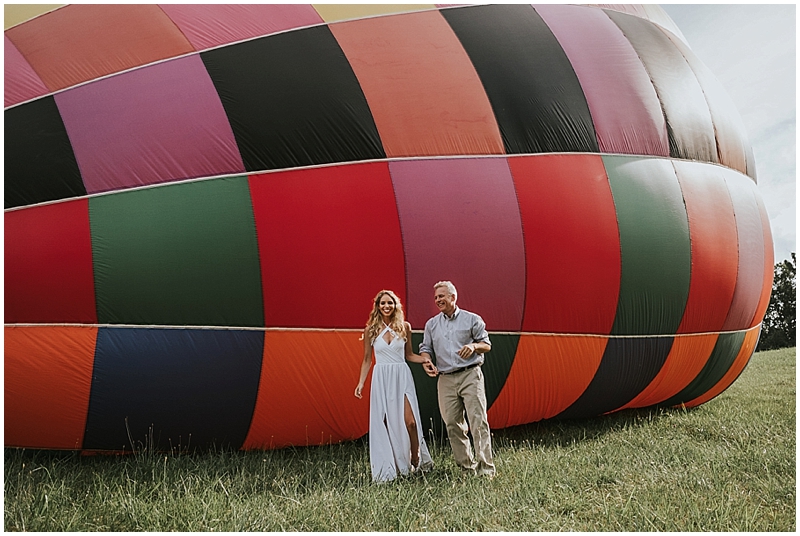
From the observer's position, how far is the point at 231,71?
439cm

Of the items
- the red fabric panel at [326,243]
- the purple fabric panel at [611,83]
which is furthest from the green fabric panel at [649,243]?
the red fabric panel at [326,243]

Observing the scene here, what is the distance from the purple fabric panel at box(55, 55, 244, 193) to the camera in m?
4.11

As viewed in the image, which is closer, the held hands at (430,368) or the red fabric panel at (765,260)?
the held hands at (430,368)

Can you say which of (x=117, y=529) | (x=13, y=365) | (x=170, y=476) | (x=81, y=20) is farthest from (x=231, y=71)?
(x=117, y=529)

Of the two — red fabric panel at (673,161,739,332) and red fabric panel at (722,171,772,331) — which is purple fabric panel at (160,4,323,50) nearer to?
red fabric panel at (673,161,739,332)

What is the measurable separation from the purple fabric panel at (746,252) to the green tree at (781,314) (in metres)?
27.3

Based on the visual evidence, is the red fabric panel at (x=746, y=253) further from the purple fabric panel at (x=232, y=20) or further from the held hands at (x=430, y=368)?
the purple fabric panel at (x=232, y=20)

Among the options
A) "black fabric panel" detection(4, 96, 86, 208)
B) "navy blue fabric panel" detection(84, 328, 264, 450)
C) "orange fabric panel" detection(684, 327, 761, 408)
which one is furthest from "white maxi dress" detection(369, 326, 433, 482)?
"orange fabric panel" detection(684, 327, 761, 408)

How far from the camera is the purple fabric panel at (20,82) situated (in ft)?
13.8

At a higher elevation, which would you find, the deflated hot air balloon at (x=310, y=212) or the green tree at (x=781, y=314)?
the deflated hot air balloon at (x=310, y=212)

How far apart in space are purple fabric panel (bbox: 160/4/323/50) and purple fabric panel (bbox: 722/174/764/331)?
346 cm

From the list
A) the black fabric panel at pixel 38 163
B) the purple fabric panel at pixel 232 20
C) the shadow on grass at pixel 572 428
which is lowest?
the shadow on grass at pixel 572 428

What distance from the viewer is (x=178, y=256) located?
4066 millimetres

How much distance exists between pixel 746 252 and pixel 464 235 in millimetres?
2625
